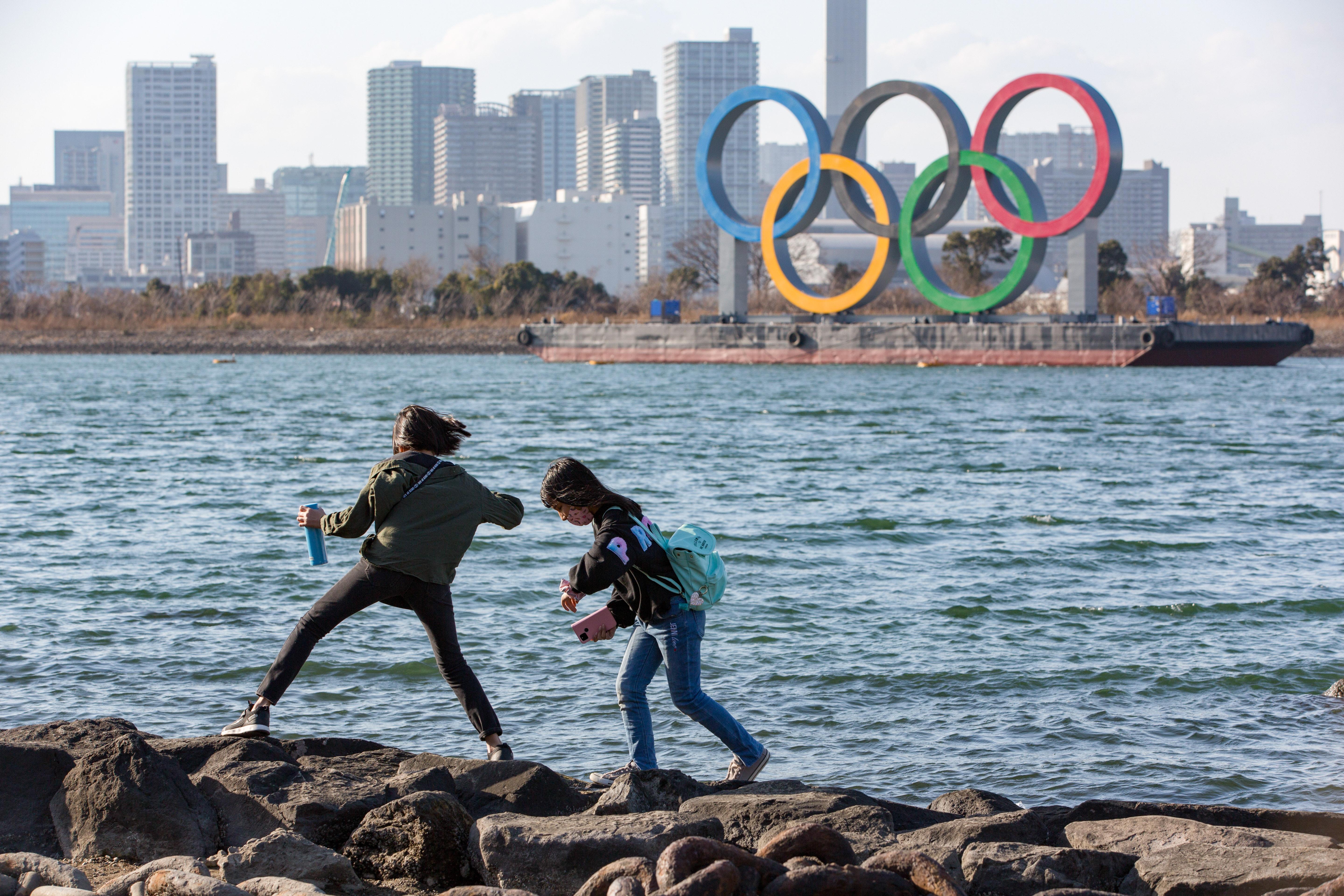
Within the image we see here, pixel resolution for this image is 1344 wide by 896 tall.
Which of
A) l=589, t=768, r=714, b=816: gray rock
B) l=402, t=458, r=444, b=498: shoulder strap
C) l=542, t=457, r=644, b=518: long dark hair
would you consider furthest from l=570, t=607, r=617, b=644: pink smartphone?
l=402, t=458, r=444, b=498: shoulder strap

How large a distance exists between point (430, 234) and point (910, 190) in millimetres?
85534

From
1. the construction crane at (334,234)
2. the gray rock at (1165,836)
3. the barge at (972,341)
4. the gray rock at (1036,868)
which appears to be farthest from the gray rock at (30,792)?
the construction crane at (334,234)

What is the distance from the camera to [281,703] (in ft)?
21.2

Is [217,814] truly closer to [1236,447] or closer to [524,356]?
[1236,447]

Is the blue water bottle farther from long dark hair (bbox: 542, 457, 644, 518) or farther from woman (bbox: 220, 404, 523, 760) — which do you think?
long dark hair (bbox: 542, 457, 644, 518)

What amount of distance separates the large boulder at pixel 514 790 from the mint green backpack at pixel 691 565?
76 cm

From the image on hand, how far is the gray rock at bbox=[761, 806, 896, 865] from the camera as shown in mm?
3943

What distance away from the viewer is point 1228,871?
374 cm

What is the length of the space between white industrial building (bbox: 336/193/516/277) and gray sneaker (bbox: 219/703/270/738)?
362ft

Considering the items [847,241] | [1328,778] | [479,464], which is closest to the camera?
[1328,778]

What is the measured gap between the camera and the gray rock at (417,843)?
390cm

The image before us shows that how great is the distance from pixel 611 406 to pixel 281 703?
894 inches

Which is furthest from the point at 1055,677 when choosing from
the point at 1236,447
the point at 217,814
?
the point at 1236,447

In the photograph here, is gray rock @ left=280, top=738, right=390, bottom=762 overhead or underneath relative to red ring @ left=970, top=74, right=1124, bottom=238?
underneath
